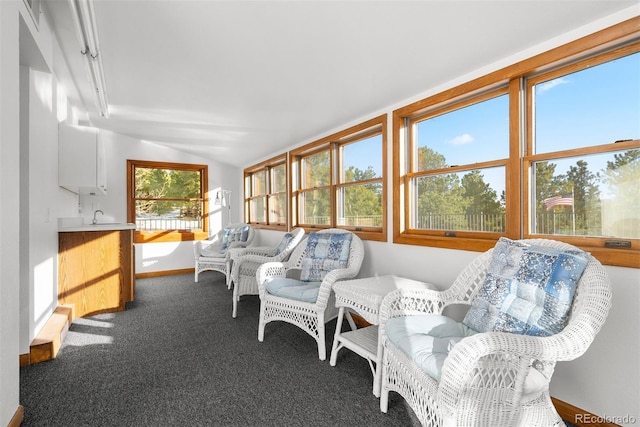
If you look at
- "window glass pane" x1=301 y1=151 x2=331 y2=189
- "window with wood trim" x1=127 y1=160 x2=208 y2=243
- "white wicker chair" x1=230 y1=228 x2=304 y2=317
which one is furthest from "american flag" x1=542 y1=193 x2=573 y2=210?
"window with wood trim" x1=127 y1=160 x2=208 y2=243

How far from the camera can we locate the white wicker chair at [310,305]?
2510mm

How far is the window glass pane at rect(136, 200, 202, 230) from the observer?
6066 mm

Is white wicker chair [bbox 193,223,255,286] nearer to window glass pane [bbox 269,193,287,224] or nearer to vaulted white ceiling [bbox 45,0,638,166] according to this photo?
window glass pane [bbox 269,193,287,224]

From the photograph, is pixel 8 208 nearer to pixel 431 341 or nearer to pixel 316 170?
pixel 431 341

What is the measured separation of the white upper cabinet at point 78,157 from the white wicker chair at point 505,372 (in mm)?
3933

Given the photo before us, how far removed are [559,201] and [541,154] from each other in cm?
31

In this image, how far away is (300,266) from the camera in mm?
3395

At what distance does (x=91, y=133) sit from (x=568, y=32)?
4.50 meters

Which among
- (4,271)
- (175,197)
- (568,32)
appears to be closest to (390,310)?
(568,32)

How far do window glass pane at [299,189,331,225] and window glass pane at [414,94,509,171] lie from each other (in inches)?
61.2

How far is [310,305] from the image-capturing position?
8.42 feet

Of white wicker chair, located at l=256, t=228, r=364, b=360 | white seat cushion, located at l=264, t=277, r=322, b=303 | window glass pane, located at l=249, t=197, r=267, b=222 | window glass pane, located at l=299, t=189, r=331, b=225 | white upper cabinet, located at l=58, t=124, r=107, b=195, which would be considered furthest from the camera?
window glass pane, located at l=249, t=197, r=267, b=222

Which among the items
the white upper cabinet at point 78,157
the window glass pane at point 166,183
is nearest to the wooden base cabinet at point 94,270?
the white upper cabinet at point 78,157

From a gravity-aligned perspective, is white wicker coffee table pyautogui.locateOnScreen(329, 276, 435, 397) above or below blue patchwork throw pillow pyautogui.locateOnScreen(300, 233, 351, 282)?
below
